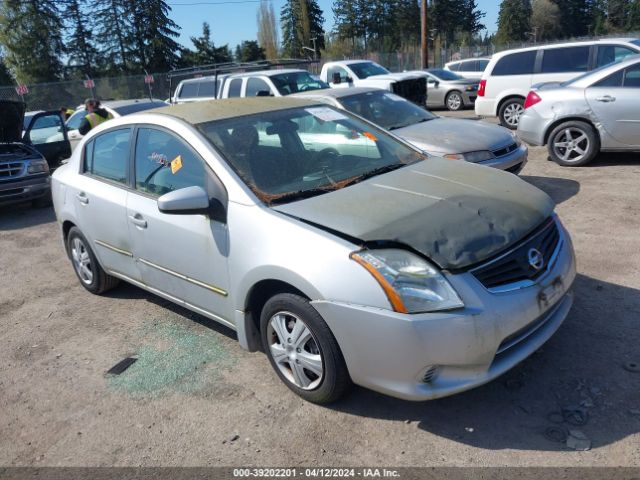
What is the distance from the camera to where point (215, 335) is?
4.14 meters

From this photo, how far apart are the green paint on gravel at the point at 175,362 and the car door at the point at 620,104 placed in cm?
625

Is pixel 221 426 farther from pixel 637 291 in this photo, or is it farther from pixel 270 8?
pixel 270 8

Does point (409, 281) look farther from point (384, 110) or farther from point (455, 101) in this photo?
point (455, 101)

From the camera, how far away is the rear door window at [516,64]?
37.9 feet

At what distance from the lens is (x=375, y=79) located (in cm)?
1373

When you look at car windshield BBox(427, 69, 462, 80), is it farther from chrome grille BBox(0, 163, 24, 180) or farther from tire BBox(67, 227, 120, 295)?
tire BBox(67, 227, 120, 295)

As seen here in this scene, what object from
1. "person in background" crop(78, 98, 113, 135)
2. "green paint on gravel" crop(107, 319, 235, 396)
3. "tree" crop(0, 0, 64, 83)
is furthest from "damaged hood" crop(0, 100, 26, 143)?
"tree" crop(0, 0, 64, 83)

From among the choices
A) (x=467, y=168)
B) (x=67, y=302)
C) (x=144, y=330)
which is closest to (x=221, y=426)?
(x=144, y=330)

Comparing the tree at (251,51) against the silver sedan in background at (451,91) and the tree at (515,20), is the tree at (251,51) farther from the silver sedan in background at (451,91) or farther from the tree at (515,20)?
the silver sedan in background at (451,91)

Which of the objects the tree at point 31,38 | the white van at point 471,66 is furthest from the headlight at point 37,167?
the tree at point 31,38

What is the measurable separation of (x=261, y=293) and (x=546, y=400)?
1.74 meters

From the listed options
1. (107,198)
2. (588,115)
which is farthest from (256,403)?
(588,115)

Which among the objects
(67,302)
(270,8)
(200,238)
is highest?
(270,8)

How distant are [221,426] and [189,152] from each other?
1771 mm
